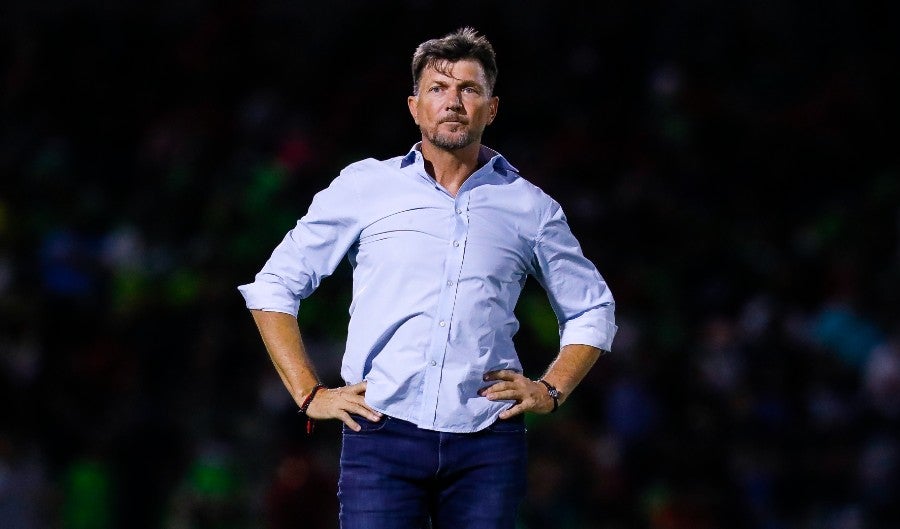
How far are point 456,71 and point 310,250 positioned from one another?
0.56 m

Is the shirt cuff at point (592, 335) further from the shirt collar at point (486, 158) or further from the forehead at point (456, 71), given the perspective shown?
the forehead at point (456, 71)

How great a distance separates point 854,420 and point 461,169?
5.14m

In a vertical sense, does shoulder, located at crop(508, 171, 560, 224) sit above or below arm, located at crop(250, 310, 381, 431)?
above

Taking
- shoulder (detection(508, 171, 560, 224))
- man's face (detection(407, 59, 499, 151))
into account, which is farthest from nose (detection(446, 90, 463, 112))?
→ shoulder (detection(508, 171, 560, 224))

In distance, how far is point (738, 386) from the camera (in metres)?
8.45

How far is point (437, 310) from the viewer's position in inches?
140

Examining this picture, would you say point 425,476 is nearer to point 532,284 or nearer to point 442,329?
point 442,329

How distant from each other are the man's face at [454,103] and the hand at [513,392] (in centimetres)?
57

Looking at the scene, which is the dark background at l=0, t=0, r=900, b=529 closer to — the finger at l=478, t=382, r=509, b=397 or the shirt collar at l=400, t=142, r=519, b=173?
the shirt collar at l=400, t=142, r=519, b=173

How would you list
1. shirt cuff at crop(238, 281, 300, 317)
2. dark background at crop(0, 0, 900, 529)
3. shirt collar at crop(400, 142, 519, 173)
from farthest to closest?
dark background at crop(0, 0, 900, 529), shirt collar at crop(400, 142, 519, 173), shirt cuff at crop(238, 281, 300, 317)

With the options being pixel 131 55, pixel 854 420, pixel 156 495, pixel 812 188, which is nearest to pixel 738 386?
pixel 854 420

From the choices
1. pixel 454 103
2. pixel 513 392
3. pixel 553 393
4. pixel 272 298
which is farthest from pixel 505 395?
pixel 454 103

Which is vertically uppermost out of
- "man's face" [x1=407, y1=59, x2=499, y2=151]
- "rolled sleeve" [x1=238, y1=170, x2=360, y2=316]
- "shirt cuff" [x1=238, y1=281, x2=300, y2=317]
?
"man's face" [x1=407, y1=59, x2=499, y2=151]

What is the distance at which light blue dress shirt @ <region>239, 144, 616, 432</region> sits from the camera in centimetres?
355
